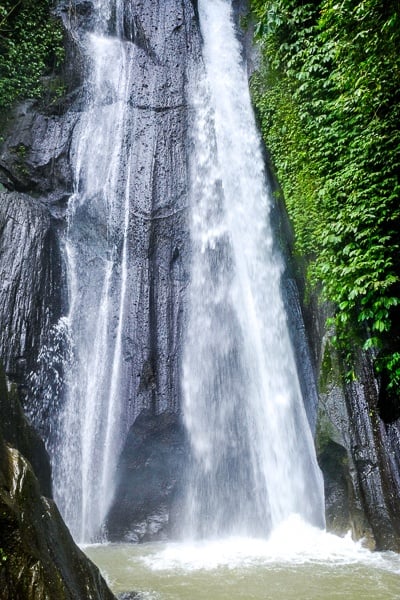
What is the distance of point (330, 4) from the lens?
722cm

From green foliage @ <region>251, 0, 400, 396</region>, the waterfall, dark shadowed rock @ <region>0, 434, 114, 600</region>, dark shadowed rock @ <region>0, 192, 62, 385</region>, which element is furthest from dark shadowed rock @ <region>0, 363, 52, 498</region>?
green foliage @ <region>251, 0, 400, 396</region>

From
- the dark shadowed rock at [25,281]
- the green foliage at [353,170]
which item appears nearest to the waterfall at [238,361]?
the green foliage at [353,170]

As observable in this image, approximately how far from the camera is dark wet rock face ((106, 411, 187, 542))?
7945mm

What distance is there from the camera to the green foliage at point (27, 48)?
39.0 feet

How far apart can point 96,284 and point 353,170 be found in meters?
5.93

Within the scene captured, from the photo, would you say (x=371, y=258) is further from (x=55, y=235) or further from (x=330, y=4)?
(x=55, y=235)

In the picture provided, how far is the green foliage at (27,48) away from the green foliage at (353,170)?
7411 mm

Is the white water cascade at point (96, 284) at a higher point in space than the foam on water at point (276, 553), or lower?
higher

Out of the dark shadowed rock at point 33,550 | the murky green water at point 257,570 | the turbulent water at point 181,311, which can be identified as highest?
the turbulent water at point 181,311

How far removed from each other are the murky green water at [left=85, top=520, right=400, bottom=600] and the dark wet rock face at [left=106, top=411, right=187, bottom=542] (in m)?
0.93

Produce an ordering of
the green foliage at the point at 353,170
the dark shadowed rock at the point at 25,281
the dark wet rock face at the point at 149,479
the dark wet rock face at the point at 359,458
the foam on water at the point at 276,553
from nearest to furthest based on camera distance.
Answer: the foam on water at the point at 276,553
the dark wet rock face at the point at 359,458
the green foliage at the point at 353,170
the dark wet rock face at the point at 149,479
the dark shadowed rock at the point at 25,281

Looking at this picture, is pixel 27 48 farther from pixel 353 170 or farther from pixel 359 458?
pixel 359 458

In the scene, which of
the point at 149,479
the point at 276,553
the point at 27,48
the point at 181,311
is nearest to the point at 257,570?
the point at 276,553

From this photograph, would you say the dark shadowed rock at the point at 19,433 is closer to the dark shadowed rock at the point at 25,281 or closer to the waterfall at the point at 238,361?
the dark shadowed rock at the point at 25,281
